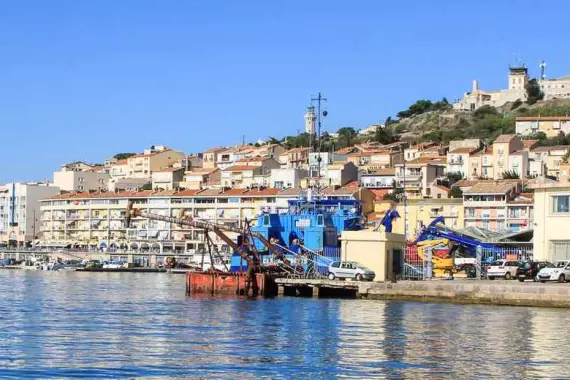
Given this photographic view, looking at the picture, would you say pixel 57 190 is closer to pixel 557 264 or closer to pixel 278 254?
pixel 278 254

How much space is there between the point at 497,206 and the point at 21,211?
74.3 m

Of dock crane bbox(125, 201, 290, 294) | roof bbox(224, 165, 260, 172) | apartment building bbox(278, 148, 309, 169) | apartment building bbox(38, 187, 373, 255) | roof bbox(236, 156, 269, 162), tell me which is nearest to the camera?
dock crane bbox(125, 201, 290, 294)

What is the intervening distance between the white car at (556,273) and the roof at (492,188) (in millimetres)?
53357

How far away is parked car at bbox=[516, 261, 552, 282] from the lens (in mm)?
50875

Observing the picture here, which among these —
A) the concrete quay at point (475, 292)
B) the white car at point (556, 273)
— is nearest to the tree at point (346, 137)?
the concrete quay at point (475, 292)

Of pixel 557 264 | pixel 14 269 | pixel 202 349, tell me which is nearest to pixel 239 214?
pixel 14 269

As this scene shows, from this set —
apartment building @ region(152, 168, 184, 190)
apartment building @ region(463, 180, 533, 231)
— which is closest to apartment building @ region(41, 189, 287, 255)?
apartment building @ region(152, 168, 184, 190)

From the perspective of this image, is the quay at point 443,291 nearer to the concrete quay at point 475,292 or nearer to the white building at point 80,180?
the concrete quay at point 475,292

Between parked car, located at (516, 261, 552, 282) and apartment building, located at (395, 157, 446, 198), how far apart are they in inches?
2691

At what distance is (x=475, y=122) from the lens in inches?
7347

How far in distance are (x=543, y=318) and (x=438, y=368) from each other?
44.9 feet

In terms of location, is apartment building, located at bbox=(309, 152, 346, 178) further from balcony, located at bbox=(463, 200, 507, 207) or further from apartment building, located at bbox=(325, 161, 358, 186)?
balcony, located at bbox=(463, 200, 507, 207)

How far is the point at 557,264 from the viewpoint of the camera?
50031 millimetres

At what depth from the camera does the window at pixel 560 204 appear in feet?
171
